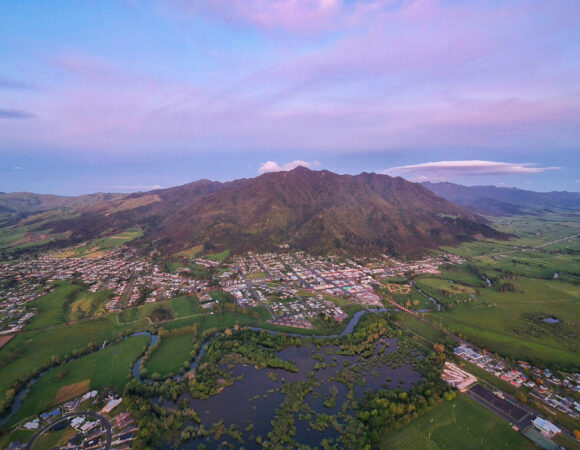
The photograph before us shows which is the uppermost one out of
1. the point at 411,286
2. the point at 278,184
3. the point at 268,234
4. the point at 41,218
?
the point at 278,184

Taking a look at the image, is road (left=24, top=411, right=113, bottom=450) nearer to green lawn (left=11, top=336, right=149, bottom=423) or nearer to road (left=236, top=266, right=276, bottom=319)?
A: green lawn (left=11, top=336, right=149, bottom=423)

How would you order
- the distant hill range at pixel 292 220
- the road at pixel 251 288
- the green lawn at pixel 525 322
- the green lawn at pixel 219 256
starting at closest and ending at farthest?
1. the green lawn at pixel 525 322
2. the road at pixel 251 288
3. the green lawn at pixel 219 256
4. the distant hill range at pixel 292 220

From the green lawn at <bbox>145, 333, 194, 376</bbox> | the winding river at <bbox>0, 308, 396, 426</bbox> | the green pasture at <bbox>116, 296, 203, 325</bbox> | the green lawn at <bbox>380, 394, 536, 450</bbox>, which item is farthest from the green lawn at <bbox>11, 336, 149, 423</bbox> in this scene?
the green lawn at <bbox>380, 394, 536, 450</bbox>

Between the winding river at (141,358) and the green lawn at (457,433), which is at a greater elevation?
the winding river at (141,358)

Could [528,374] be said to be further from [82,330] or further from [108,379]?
[82,330]

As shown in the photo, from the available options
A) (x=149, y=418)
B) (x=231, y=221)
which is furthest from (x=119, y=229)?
(x=149, y=418)

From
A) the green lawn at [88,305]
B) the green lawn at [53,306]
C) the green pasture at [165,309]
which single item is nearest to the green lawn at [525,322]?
the green pasture at [165,309]

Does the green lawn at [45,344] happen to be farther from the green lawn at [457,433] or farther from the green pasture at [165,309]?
the green lawn at [457,433]
